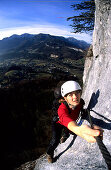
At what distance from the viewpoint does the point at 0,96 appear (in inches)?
1923

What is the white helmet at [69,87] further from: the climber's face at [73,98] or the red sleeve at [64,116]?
the red sleeve at [64,116]

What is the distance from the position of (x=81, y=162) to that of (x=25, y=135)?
133 ft

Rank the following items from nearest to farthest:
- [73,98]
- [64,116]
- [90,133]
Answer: [90,133] → [64,116] → [73,98]

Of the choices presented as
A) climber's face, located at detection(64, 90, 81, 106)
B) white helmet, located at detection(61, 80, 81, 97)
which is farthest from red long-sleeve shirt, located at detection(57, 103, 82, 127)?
white helmet, located at detection(61, 80, 81, 97)

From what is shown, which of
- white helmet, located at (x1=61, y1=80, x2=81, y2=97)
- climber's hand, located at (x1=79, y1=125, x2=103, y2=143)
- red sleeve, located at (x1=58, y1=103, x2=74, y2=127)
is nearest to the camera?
climber's hand, located at (x1=79, y1=125, x2=103, y2=143)

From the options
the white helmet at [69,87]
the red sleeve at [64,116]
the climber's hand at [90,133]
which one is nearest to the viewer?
the climber's hand at [90,133]

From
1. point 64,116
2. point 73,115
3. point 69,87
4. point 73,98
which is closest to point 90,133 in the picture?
point 64,116

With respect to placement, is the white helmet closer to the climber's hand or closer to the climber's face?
the climber's face

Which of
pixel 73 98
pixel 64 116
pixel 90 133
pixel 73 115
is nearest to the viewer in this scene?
pixel 90 133

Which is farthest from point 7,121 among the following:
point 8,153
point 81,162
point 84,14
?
point 81,162

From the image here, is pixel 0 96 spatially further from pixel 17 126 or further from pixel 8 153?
pixel 8 153

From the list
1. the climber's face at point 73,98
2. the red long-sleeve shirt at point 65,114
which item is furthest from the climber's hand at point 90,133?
the climber's face at point 73,98

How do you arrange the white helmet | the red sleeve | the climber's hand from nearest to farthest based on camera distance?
the climber's hand
the red sleeve
the white helmet

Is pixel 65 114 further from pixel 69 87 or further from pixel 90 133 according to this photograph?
pixel 90 133
